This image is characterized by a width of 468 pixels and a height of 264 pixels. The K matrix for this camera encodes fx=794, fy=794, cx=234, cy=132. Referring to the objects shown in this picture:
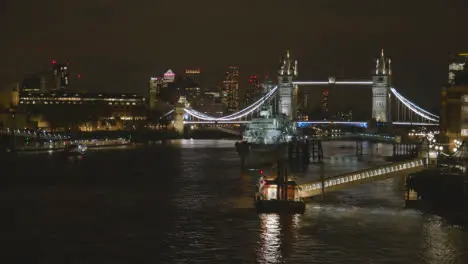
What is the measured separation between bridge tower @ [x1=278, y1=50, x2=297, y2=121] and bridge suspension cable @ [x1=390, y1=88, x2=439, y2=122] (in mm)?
14423

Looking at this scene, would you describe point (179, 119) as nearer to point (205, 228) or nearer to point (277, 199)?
point (277, 199)

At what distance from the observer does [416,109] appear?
317 ft

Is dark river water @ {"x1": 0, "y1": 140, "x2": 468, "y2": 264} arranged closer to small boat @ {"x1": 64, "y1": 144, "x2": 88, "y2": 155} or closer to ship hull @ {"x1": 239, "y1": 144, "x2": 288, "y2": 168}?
ship hull @ {"x1": 239, "y1": 144, "x2": 288, "y2": 168}

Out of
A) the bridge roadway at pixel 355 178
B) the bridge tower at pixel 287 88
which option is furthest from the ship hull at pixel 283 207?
the bridge tower at pixel 287 88

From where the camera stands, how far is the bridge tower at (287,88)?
114m

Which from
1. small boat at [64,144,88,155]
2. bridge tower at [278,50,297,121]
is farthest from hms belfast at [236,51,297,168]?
small boat at [64,144,88,155]

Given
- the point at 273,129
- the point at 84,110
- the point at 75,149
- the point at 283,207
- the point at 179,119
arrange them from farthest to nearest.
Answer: the point at 179,119 → the point at 84,110 → the point at 273,129 → the point at 75,149 → the point at 283,207

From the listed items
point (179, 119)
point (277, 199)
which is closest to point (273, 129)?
point (179, 119)

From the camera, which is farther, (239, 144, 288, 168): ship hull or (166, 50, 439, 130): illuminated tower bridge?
(166, 50, 439, 130): illuminated tower bridge

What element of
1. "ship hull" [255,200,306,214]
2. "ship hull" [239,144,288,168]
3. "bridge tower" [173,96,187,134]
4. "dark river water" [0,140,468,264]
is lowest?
"dark river water" [0,140,468,264]

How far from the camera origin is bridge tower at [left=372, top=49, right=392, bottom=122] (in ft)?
360

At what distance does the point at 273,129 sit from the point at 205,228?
54631mm

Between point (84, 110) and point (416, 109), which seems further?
point (84, 110)

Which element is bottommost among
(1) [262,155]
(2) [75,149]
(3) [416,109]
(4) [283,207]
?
(4) [283,207]
